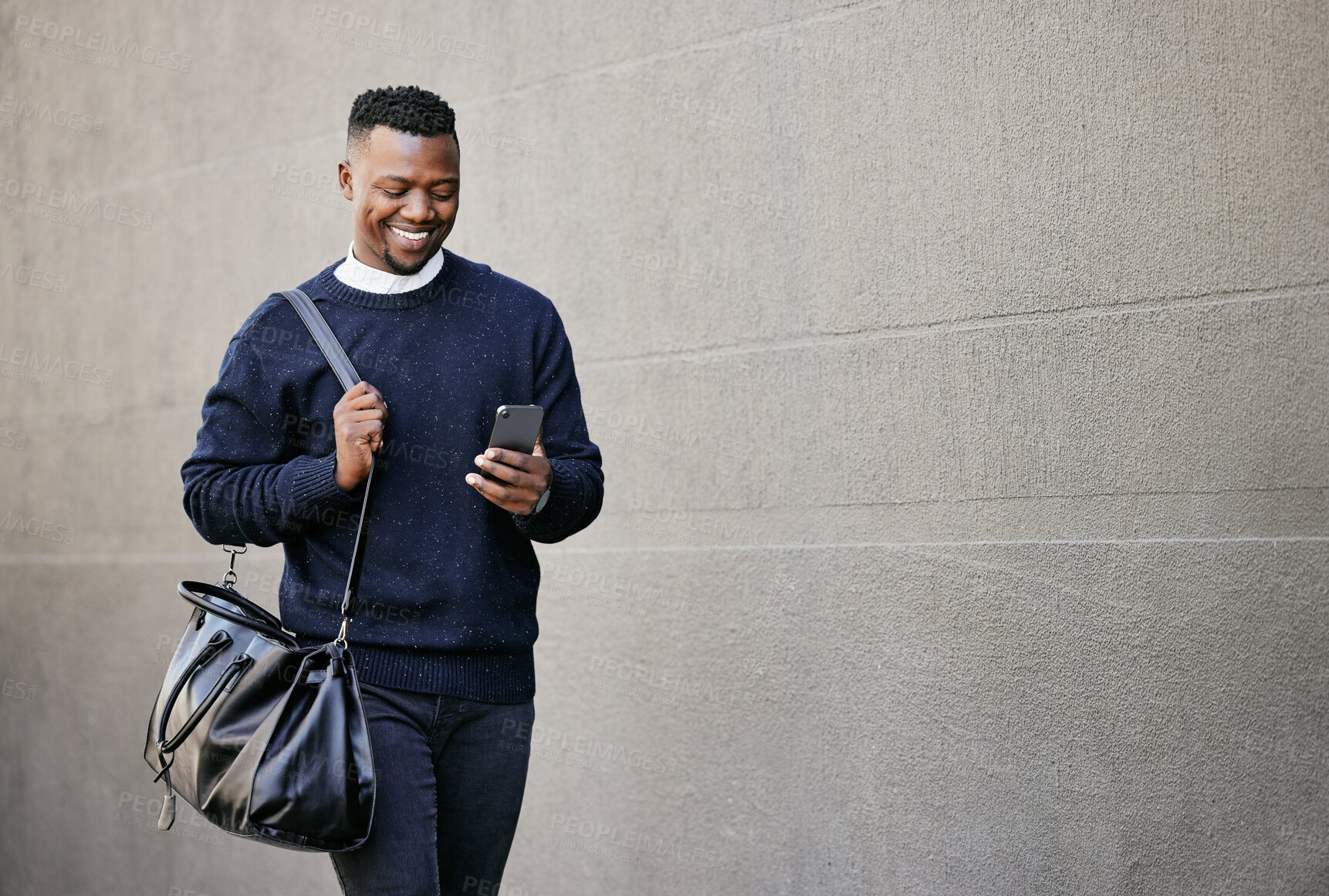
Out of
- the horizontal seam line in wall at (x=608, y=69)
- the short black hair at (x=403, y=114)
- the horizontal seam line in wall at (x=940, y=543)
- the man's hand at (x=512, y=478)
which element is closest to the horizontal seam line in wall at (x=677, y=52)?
the horizontal seam line in wall at (x=608, y=69)

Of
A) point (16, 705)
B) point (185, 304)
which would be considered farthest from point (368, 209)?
point (16, 705)

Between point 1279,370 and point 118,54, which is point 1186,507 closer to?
→ point 1279,370

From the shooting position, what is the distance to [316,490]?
215 centimetres

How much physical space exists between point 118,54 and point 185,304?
1299mm

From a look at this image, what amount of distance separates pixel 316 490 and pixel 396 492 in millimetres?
155

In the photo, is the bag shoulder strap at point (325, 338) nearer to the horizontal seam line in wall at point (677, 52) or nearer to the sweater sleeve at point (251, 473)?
the sweater sleeve at point (251, 473)

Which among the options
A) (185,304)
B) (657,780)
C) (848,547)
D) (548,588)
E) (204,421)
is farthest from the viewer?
(185,304)

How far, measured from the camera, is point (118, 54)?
5766mm

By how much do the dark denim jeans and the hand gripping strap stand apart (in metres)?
0.17

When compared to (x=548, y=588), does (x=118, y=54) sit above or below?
above

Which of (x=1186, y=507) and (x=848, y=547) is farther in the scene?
(x=848, y=547)

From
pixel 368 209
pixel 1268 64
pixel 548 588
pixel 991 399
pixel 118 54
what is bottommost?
pixel 548 588

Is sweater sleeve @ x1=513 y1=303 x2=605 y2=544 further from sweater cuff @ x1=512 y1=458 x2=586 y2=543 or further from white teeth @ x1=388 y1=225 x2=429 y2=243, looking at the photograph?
white teeth @ x1=388 y1=225 x2=429 y2=243

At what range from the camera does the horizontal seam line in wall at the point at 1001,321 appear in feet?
9.77
